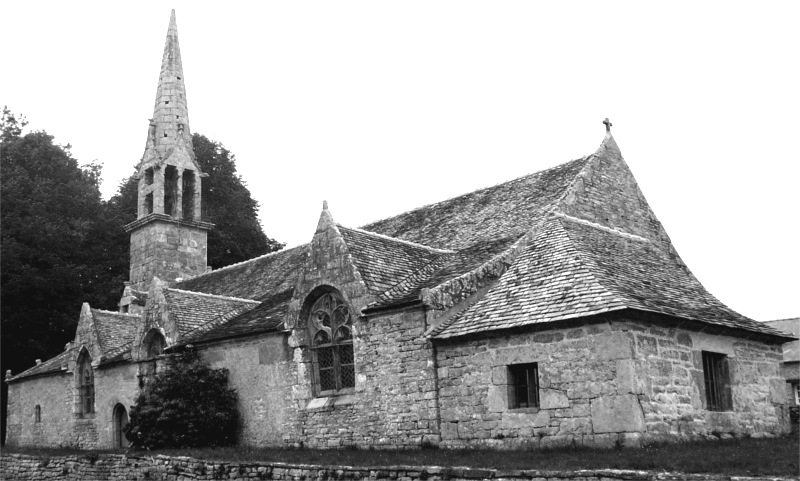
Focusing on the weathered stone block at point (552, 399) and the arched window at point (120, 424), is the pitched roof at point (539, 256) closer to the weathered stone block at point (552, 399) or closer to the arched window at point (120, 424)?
the weathered stone block at point (552, 399)

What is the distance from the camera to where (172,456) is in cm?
1847

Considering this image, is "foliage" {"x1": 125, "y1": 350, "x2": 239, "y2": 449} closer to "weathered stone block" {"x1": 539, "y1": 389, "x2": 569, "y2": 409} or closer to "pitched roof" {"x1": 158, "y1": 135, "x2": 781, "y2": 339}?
"pitched roof" {"x1": 158, "y1": 135, "x2": 781, "y2": 339}

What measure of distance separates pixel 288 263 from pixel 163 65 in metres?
12.7

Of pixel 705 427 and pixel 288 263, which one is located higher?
pixel 288 263

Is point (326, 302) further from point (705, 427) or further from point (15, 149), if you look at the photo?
point (15, 149)

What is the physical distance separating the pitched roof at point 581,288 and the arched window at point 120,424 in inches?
567

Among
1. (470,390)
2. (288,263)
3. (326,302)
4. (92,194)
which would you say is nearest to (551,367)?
(470,390)

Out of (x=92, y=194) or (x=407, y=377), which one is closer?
(x=407, y=377)

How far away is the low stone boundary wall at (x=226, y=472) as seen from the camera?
11766 mm

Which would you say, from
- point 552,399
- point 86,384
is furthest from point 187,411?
point 552,399

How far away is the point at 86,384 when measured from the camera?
30.2 m

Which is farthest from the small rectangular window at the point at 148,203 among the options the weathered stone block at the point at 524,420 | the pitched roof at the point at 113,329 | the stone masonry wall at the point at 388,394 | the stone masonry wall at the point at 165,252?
the weathered stone block at the point at 524,420

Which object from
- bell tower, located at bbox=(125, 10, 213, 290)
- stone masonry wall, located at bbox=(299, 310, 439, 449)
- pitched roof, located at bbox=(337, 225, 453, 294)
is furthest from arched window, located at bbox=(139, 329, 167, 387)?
bell tower, located at bbox=(125, 10, 213, 290)

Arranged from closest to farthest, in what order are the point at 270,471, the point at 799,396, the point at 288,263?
the point at 270,471
the point at 288,263
the point at 799,396
